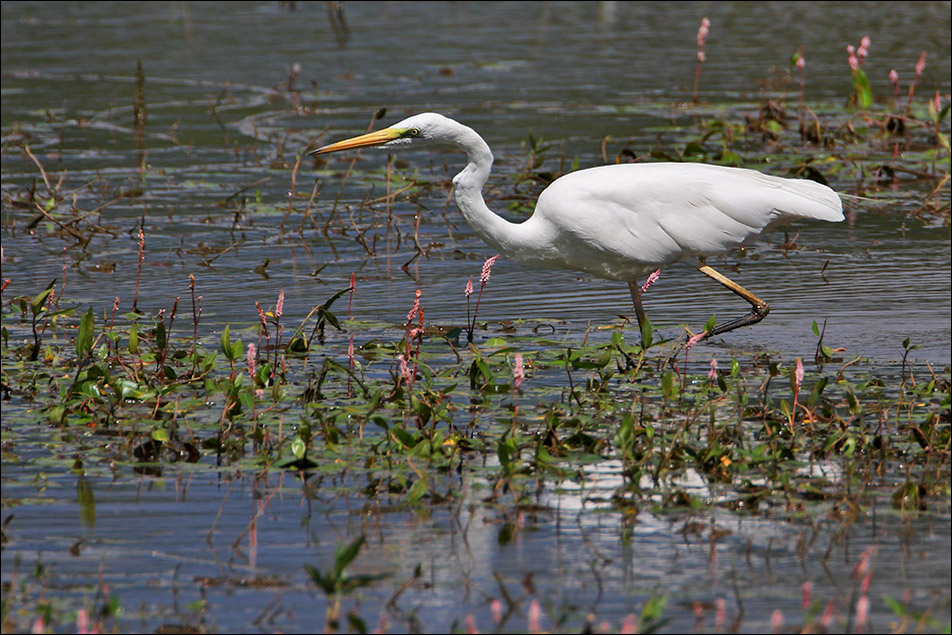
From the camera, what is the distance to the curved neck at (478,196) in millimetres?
6277

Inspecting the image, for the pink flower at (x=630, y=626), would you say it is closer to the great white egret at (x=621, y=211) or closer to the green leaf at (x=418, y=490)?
the green leaf at (x=418, y=490)

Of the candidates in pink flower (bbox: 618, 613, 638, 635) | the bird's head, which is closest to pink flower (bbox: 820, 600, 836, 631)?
pink flower (bbox: 618, 613, 638, 635)

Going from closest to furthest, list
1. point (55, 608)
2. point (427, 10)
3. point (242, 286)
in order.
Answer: point (55, 608) < point (242, 286) < point (427, 10)

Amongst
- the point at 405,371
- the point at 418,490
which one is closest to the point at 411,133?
the point at 405,371

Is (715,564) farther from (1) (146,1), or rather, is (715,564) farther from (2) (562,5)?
(1) (146,1)

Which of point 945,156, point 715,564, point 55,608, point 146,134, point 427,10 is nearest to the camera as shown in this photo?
point 55,608

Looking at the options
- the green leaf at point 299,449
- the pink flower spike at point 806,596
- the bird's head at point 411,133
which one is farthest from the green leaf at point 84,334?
the pink flower spike at point 806,596

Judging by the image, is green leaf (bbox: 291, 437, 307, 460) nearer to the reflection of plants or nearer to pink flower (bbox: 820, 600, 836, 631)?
the reflection of plants

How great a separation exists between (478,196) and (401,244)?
242cm

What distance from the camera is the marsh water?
389cm

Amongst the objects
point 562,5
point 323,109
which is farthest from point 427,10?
point 323,109

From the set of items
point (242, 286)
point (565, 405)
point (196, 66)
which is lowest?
point (565, 405)

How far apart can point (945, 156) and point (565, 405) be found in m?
6.34

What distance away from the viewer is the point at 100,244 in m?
8.64
